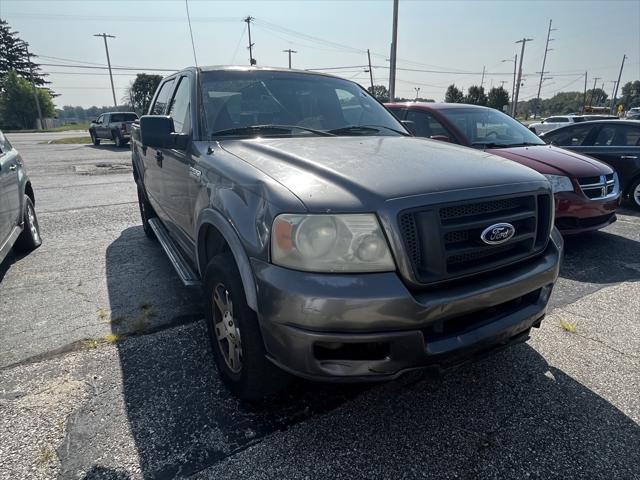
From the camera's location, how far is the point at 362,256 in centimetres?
177

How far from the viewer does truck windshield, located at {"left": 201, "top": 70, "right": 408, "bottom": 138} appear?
9.71 ft

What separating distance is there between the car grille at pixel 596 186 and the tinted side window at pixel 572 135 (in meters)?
3.15

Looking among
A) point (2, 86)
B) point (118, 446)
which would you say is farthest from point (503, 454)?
point (2, 86)

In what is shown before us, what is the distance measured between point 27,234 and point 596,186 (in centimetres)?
683

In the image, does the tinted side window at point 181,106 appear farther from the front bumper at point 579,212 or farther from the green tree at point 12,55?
the green tree at point 12,55

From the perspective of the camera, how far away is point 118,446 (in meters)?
2.05

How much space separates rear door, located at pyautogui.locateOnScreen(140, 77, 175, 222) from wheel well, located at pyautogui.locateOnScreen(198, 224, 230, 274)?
1.40 metres

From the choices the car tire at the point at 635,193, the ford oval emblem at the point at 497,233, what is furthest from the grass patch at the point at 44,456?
the car tire at the point at 635,193

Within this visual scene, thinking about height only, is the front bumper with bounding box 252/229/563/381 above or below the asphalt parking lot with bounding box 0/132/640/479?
above

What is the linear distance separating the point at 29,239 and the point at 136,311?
2.51 meters

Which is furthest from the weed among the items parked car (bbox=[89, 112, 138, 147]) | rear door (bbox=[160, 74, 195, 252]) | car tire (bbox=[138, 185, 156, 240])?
parked car (bbox=[89, 112, 138, 147])

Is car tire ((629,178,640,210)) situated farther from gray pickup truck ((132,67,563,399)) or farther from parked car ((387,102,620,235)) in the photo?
gray pickup truck ((132,67,563,399))

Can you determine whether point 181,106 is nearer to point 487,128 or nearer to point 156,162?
point 156,162

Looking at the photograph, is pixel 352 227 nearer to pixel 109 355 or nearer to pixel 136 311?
pixel 109 355
